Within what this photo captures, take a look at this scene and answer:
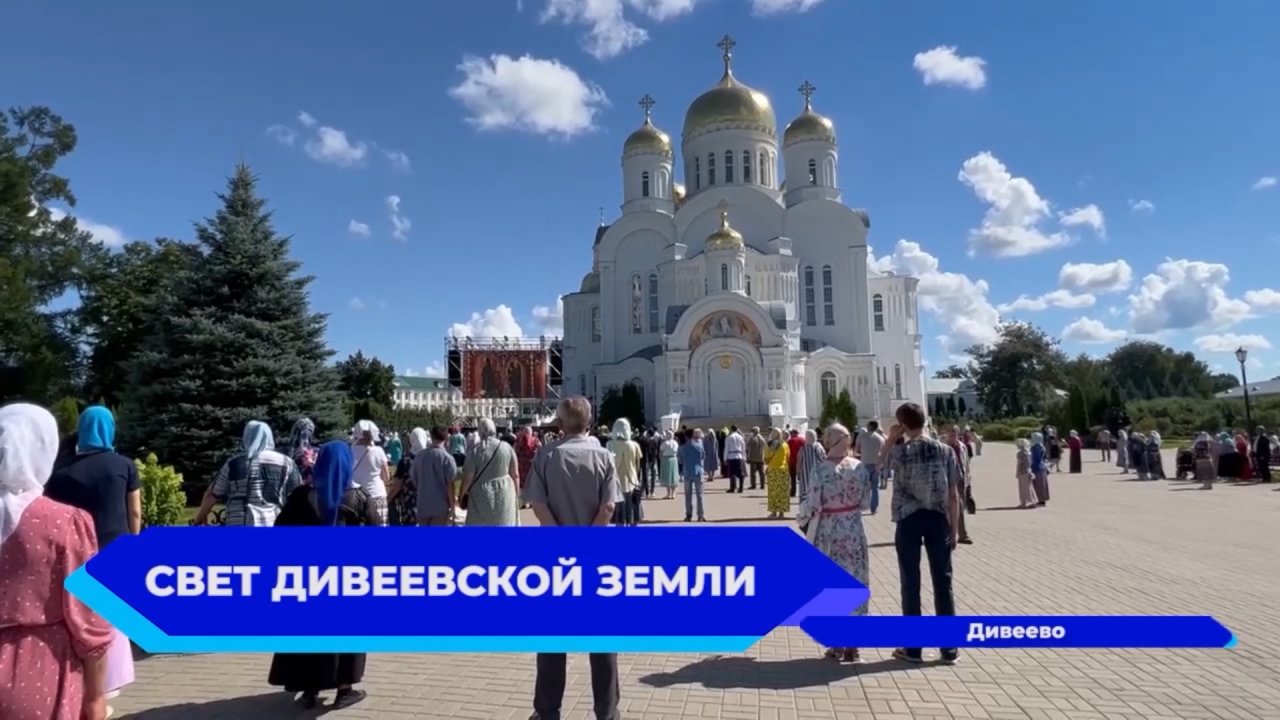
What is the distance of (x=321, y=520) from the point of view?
4.44 meters

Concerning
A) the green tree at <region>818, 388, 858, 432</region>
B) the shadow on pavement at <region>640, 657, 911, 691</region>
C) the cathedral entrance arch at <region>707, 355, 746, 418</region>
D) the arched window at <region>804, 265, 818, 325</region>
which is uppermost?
the arched window at <region>804, 265, 818, 325</region>

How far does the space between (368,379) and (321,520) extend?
5039 cm

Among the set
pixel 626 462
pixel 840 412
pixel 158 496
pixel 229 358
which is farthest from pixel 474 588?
pixel 840 412

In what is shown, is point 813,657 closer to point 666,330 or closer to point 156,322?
point 156,322

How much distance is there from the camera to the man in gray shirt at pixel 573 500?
399cm

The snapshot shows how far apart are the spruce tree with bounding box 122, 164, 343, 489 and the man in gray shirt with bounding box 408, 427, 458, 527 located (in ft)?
31.5

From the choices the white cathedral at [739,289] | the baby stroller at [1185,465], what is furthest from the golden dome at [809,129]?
the baby stroller at [1185,465]

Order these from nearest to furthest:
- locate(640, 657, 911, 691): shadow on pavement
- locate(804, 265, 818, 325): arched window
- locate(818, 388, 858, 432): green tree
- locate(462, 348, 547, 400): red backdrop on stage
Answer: locate(640, 657, 911, 691): shadow on pavement → locate(818, 388, 858, 432): green tree → locate(804, 265, 818, 325): arched window → locate(462, 348, 547, 400): red backdrop on stage

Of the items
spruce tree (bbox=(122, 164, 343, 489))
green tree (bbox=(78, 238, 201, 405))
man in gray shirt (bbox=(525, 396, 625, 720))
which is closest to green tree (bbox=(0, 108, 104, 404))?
green tree (bbox=(78, 238, 201, 405))

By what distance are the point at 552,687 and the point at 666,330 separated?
123ft

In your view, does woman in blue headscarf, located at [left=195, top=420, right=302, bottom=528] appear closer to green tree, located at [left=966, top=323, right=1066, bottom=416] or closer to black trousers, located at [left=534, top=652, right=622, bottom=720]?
black trousers, located at [left=534, top=652, right=622, bottom=720]

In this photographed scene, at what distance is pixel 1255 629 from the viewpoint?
6.12 metres

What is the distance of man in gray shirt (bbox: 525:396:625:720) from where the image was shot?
399 cm

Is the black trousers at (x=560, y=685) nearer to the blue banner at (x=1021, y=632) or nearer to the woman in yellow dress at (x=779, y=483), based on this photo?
the blue banner at (x=1021, y=632)
